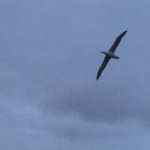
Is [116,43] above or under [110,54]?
above

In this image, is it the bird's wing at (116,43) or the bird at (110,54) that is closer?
the bird's wing at (116,43)

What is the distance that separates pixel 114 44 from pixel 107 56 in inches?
137

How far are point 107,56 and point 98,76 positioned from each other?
5030 millimetres

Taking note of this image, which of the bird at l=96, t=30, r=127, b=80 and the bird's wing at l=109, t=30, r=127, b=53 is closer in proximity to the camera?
the bird's wing at l=109, t=30, r=127, b=53

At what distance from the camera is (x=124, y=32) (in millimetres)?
169875

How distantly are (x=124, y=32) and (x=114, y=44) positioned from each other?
18.7ft

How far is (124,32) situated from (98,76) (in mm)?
13508

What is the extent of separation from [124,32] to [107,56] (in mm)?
8952

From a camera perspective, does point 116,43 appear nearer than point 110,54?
Yes

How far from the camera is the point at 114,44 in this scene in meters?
175

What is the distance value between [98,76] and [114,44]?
8432 millimetres

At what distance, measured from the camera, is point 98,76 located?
585 feet
